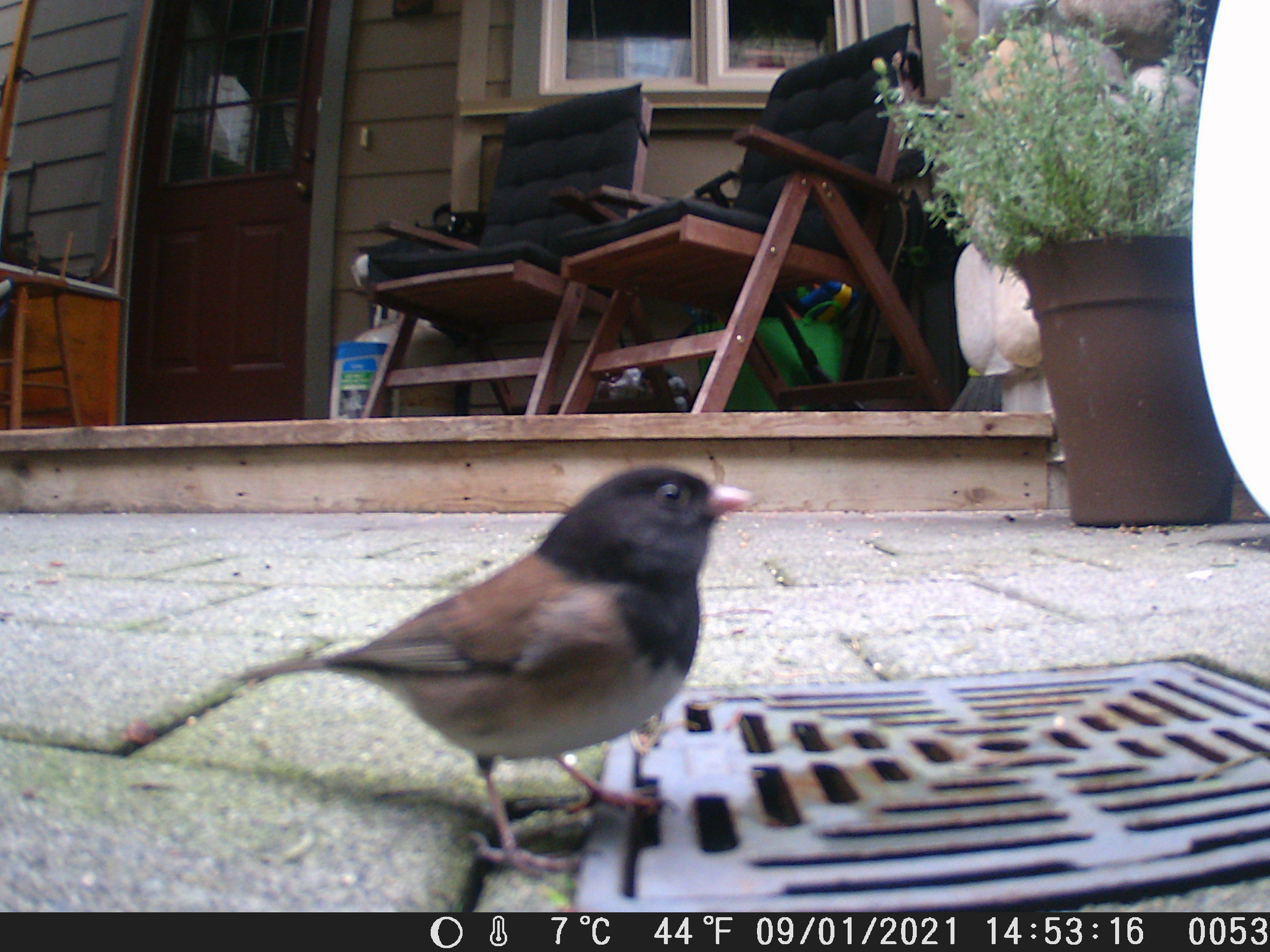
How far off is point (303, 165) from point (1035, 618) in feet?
18.6

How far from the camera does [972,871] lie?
22.9 inches

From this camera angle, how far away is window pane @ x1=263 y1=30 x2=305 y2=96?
580 cm

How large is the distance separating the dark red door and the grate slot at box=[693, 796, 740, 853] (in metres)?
5.37

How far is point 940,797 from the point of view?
703mm

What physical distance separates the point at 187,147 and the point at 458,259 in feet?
12.1

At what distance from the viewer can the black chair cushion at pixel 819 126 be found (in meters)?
3.59

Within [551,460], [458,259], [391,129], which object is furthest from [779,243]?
[391,129]

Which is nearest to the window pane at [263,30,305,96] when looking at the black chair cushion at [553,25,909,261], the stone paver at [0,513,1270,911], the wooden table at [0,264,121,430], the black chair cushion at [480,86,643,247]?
the wooden table at [0,264,121,430]

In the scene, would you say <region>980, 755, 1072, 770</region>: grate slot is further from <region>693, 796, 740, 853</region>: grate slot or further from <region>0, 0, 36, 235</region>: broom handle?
<region>0, 0, 36, 235</region>: broom handle

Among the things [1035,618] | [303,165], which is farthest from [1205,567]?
[303,165]

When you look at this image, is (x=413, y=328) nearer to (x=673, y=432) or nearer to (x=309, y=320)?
(x=309, y=320)

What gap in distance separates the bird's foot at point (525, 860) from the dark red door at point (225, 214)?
17.7 ft

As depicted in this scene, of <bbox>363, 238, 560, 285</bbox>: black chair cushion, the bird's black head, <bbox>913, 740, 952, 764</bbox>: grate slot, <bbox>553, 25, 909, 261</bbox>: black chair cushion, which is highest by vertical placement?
<bbox>553, 25, 909, 261</bbox>: black chair cushion

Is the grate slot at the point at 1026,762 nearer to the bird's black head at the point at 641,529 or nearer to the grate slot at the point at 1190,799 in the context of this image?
the grate slot at the point at 1190,799
